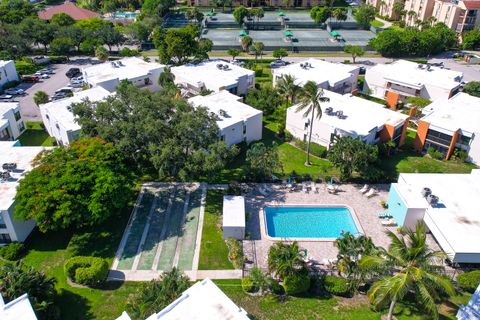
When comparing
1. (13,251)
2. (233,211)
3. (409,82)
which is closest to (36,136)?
(13,251)

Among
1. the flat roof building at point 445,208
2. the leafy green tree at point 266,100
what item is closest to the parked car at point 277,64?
the leafy green tree at point 266,100

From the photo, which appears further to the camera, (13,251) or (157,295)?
(13,251)

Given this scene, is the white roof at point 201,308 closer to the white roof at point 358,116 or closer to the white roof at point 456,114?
the white roof at point 358,116

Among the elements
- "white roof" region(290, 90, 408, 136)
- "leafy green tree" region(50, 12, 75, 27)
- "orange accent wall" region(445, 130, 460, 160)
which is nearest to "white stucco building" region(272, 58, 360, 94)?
"white roof" region(290, 90, 408, 136)

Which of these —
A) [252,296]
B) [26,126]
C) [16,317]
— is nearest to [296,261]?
[252,296]

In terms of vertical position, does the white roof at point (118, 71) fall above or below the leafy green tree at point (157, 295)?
above

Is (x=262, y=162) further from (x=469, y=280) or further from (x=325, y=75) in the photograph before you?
(x=325, y=75)
